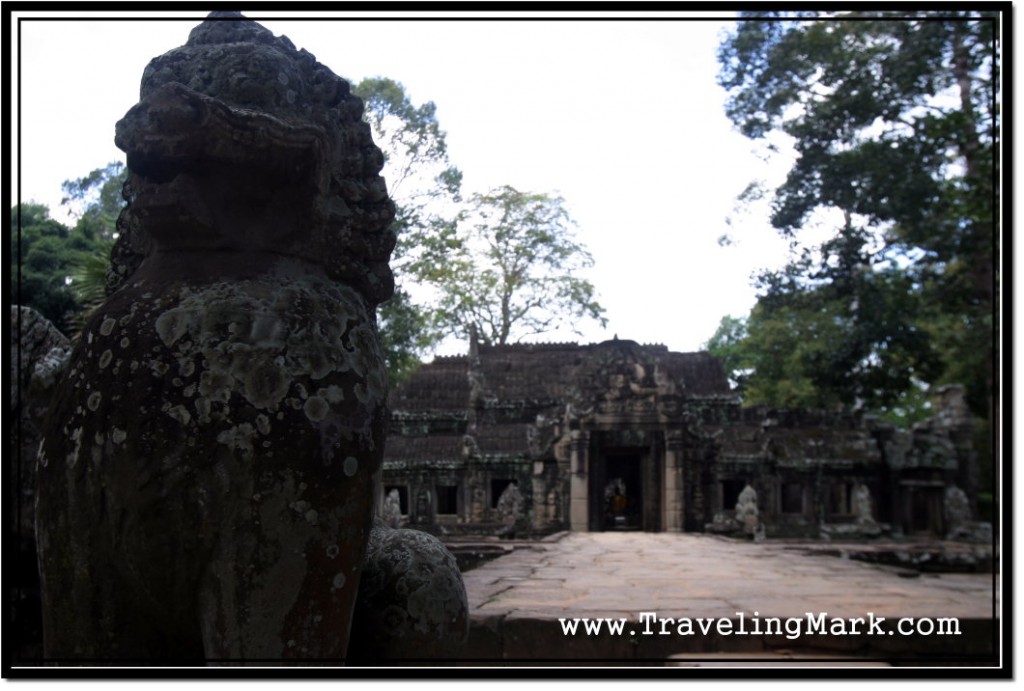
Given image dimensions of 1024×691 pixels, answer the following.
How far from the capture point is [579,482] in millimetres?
19094

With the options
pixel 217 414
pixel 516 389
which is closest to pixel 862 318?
pixel 516 389

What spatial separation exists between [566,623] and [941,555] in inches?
291


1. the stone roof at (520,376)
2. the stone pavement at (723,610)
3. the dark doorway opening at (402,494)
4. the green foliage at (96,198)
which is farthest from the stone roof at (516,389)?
the stone pavement at (723,610)

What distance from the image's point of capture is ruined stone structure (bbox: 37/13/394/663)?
1.78m

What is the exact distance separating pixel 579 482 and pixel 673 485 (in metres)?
2.00

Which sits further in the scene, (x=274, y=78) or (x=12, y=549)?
(x=12, y=549)

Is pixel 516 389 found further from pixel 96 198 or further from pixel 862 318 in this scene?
pixel 96 198

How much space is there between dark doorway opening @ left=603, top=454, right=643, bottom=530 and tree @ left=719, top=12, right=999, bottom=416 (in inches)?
239

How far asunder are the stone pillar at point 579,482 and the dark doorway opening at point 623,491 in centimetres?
315

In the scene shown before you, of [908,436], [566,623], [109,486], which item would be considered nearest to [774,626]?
[566,623]

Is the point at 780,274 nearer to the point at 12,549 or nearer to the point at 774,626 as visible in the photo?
the point at 774,626

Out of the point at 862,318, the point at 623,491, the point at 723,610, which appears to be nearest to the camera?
the point at 723,610

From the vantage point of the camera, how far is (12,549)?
8.39 feet

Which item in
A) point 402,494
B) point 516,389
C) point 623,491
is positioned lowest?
point 623,491
